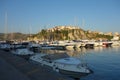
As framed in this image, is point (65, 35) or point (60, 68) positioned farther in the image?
point (65, 35)

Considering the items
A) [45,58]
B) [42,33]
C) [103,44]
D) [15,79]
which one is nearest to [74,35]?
[42,33]

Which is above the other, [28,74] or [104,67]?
[28,74]

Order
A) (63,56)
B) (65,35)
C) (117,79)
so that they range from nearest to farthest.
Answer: (117,79) < (63,56) < (65,35)

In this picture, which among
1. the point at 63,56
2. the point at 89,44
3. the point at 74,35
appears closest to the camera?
the point at 63,56

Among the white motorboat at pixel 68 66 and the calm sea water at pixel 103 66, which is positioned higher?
the white motorboat at pixel 68 66

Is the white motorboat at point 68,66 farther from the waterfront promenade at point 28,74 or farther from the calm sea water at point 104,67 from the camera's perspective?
the waterfront promenade at point 28,74

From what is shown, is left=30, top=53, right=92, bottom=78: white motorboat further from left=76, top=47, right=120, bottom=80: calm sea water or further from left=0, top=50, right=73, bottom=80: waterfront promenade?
left=0, top=50, right=73, bottom=80: waterfront promenade

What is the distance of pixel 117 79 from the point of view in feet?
90.6

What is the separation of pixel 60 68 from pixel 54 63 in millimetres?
1863

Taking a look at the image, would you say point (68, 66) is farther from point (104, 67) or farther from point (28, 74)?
point (104, 67)

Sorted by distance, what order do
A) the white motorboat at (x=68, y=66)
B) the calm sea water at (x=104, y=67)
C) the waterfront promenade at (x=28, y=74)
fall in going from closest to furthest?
the waterfront promenade at (x=28, y=74) < the white motorboat at (x=68, y=66) < the calm sea water at (x=104, y=67)

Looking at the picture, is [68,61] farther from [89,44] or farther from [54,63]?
[89,44]

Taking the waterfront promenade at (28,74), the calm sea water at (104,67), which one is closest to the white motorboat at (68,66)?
the calm sea water at (104,67)

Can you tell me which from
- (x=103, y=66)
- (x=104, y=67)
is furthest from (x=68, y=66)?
(x=103, y=66)
